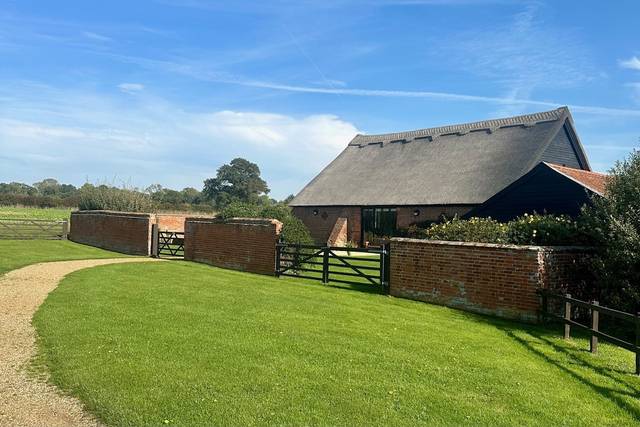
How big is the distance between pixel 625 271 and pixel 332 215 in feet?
81.7

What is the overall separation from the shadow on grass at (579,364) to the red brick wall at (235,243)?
27.7ft

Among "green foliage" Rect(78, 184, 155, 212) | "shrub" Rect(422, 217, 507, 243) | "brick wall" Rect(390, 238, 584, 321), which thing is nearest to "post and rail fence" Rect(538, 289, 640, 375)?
"brick wall" Rect(390, 238, 584, 321)

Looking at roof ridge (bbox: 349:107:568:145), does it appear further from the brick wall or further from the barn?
the brick wall

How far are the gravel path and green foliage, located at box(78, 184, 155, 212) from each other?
19389 mm

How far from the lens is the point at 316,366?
6164mm

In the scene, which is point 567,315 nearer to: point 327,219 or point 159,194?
point 327,219

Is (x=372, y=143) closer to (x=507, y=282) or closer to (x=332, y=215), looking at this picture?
(x=332, y=215)

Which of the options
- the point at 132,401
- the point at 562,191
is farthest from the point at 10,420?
the point at 562,191

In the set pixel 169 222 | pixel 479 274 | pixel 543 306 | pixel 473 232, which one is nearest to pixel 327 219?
pixel 169 222

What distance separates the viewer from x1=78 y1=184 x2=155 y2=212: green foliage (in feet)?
100

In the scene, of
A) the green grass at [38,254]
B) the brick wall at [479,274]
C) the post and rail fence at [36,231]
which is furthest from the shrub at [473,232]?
the post and rail fence at [36,231]

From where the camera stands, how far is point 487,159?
2977 centimetres

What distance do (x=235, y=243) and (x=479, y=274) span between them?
32.1 feet

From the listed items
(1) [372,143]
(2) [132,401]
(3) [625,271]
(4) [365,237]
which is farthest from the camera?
(1) [372,143]
